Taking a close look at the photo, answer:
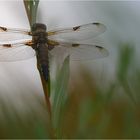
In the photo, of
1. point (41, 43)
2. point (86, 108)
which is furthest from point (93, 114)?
point (41, 43)

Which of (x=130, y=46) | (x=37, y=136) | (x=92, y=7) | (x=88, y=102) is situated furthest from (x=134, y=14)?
(x=37, y=136)

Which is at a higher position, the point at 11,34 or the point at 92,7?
the point at 92,7

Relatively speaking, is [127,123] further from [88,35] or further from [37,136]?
[88,35]

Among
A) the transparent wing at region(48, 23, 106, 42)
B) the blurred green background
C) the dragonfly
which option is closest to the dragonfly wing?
the dragonfly

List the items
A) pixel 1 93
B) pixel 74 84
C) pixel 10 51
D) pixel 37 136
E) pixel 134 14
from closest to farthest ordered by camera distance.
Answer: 1. pixel 37 136
2. pixel 1 93
3. pixel 74 84
4. pixel 134 14
5. pixel 10 51

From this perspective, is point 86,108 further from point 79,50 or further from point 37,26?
point 79,50

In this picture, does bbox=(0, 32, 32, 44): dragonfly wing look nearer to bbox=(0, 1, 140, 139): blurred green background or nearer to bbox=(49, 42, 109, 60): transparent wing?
bbox=(49, 42, 109, 60): transparent wing

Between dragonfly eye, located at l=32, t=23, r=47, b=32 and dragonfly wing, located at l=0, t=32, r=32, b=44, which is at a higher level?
dragonfly eye, located at l=32, t=23, r=47, b=32
